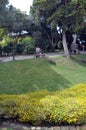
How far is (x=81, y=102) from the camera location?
569 centimetres

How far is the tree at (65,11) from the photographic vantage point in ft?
74.6

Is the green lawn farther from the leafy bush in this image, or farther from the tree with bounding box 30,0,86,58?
the leafy bush

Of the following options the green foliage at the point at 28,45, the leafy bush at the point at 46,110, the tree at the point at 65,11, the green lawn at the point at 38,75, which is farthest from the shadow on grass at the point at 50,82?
the green foliage at the point at 28,45

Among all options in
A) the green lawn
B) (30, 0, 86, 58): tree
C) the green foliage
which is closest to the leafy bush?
the green lawn

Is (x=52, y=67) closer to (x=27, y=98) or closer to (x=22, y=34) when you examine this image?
(x=27, y=98)

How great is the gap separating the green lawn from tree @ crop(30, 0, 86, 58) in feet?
12.1

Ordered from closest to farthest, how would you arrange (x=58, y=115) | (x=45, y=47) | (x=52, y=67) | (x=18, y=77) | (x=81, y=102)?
(x=58, y=115), (x=81, y=102), (x=18, y=77), (x=52, y=67), (x=45, y=47)

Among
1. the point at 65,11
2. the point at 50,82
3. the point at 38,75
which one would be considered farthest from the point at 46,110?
the point at 65,11

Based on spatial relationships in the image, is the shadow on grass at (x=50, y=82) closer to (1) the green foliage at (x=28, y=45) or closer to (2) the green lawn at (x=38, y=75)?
(2) the green lawn at (x=38, y=75)

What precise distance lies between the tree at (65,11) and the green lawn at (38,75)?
3.68m

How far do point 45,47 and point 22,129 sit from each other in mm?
30545

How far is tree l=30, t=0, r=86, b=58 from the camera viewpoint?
22.7 metres

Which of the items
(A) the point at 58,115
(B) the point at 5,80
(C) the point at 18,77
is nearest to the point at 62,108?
(A) the point at 58,115

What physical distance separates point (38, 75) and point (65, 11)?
8.91 meters
